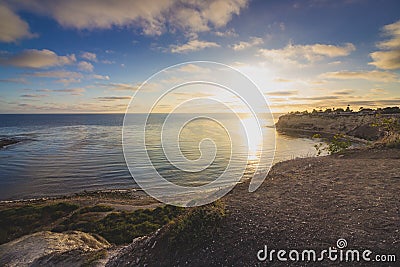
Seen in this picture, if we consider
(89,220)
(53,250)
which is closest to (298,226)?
(53,250)

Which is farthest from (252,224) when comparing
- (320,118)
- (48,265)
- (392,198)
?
(320,118)

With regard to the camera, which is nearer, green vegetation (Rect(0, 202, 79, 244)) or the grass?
the grass

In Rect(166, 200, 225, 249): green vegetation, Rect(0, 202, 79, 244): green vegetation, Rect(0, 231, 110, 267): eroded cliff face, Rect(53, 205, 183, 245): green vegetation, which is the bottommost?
Rect(0, 202, 79, 244): green vegetation

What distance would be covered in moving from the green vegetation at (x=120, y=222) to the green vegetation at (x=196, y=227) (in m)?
6.57

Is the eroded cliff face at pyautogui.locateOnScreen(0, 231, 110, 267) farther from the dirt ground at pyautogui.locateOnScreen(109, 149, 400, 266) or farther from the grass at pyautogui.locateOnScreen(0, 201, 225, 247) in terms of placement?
the dirt ground at pyautogui.locateOnScreen(109, 149, 400, 266)

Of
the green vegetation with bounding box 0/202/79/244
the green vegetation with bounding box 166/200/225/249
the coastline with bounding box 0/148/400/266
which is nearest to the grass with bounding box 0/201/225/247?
the green vegetation with bounding box 0/202/79/244

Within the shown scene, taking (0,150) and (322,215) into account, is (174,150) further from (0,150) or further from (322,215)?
(322,215)

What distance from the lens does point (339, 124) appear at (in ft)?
254

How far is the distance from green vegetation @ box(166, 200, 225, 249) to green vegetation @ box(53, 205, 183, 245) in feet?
21.6

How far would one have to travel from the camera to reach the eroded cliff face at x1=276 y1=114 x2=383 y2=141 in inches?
2281

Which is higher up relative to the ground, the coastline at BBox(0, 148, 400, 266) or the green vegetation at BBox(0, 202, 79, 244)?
the coastline at BBox(0, 148, 400, 266)

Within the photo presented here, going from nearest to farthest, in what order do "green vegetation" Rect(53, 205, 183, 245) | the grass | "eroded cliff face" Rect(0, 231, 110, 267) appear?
"eroded cliff face" Rect(0, 231, 110, 267) < "green vegetation" Rect(53, 205, 183, 245) < the grass

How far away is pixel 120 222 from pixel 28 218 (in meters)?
6.20

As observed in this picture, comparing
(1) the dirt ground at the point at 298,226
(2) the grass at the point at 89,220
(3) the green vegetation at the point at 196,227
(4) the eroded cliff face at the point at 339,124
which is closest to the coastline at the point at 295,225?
(1) the dirt ground at the point at 298,226
